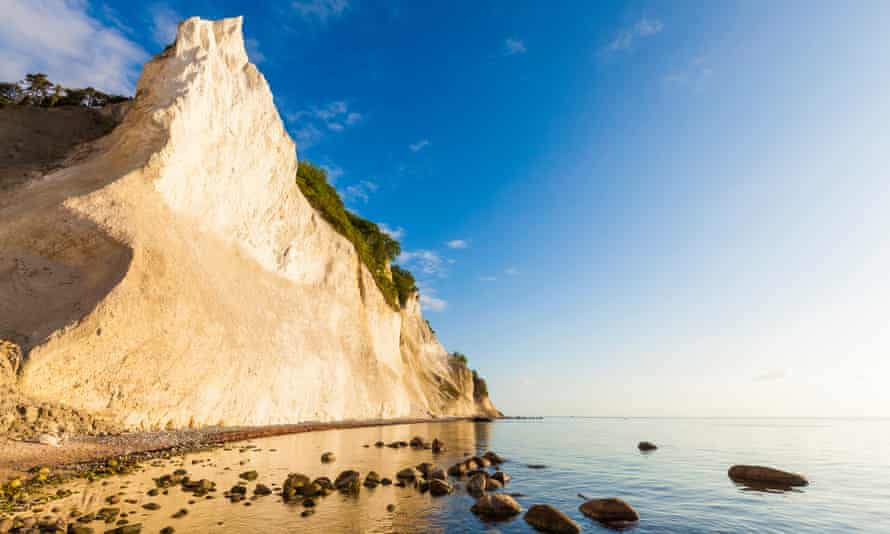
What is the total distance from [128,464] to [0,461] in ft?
9.15

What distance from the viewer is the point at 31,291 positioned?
1719 centimetres

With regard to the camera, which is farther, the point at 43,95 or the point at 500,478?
the point at 43,95

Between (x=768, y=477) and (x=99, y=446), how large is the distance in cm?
2352

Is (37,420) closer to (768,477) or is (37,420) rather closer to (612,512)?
(612,512)

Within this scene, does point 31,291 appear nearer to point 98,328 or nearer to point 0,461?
point 98,328

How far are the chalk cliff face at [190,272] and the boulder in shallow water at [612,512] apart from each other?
59.2 feet

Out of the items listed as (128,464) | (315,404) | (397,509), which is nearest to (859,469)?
(397,509)

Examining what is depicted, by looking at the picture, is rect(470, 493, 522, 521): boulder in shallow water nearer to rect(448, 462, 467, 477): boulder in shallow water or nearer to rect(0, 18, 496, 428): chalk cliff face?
rect(448, 462, 467, 477): boulder in shallow water

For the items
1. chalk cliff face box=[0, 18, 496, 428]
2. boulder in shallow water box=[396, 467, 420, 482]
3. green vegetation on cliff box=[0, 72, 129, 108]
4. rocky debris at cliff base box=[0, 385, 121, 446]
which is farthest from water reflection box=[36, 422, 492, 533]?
green vegetation on cliff box=[0, 72, 129, 108]

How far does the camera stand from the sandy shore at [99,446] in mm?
11289

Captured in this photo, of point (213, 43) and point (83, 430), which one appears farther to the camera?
point (213, 43)

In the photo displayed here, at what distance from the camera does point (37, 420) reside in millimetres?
13766

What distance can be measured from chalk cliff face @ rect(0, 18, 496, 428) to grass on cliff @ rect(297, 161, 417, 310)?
4807mm

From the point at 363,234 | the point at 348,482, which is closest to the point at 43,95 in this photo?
the point at 363,234
